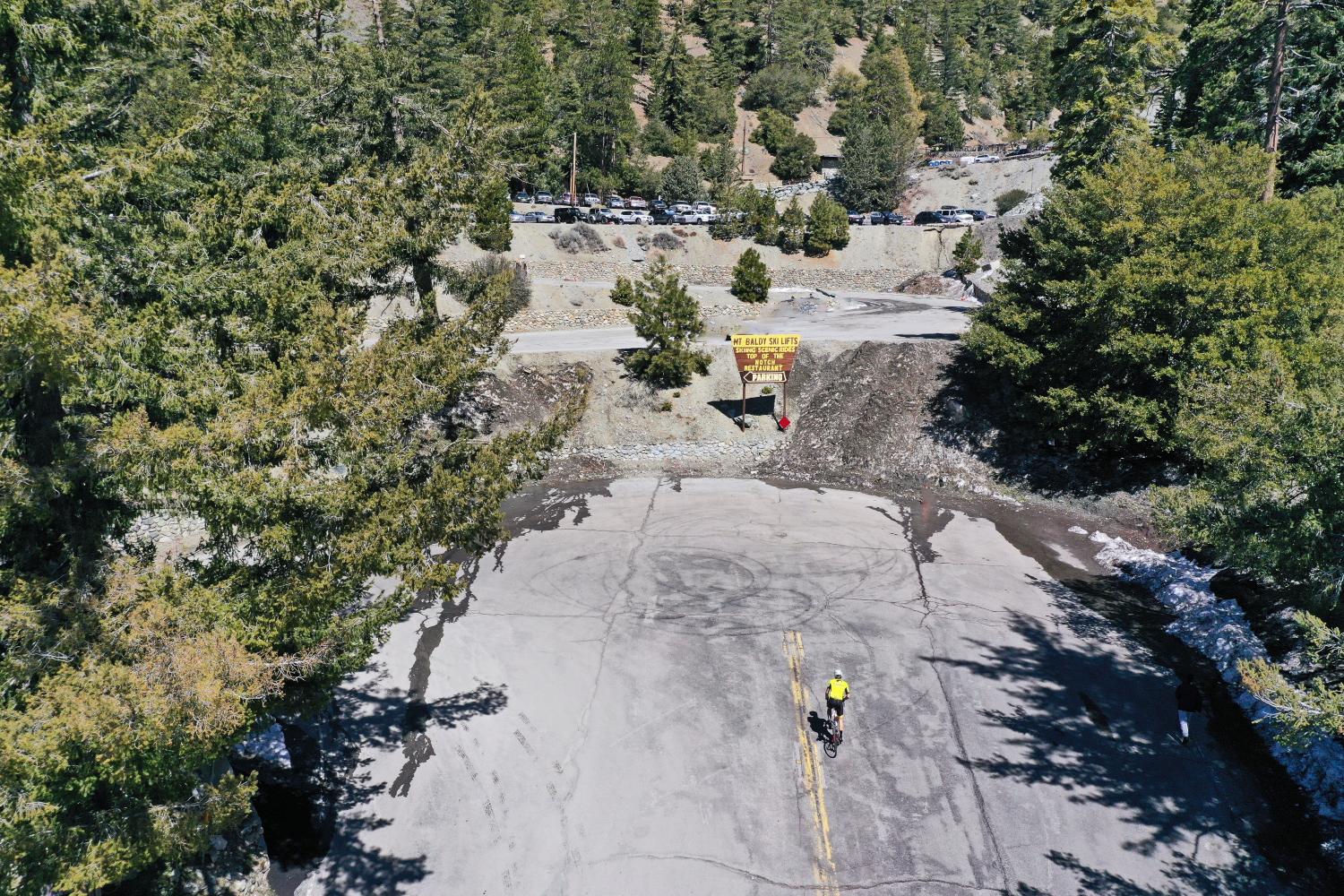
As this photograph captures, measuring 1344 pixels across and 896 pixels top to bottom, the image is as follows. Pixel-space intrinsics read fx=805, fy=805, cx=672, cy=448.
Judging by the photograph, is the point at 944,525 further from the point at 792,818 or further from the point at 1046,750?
the point at 792,818

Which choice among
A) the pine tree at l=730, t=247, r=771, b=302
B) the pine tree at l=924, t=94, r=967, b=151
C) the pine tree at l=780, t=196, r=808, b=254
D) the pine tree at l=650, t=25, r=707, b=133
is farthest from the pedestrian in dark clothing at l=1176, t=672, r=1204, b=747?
the pine tree at l=924, t=94, r=967, b=151

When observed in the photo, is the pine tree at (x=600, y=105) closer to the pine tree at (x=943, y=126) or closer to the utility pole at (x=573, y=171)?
the utility pole at (x=573, y=171)

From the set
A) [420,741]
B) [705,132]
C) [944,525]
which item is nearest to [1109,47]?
[944,525]

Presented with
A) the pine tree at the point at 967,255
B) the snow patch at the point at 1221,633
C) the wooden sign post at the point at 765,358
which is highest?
the pine tree at the point at 967,255

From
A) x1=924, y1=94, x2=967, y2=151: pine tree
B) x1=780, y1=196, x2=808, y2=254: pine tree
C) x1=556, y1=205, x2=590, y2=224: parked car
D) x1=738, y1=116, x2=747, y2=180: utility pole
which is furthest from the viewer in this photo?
x1=924, y1=94, x2=967, y2=151: pine tree

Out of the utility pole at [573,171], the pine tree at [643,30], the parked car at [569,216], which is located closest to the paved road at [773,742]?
the parked car at [569,216]

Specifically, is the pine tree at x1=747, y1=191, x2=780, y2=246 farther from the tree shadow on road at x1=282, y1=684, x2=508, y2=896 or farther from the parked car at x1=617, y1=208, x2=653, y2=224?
the tree shadow on road at x1=282, y1=684, x2=508, y2=896

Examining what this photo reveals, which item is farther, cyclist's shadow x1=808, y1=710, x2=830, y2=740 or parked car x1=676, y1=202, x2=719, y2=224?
parked car x1=676, y1=202, x2=719, y2=224
